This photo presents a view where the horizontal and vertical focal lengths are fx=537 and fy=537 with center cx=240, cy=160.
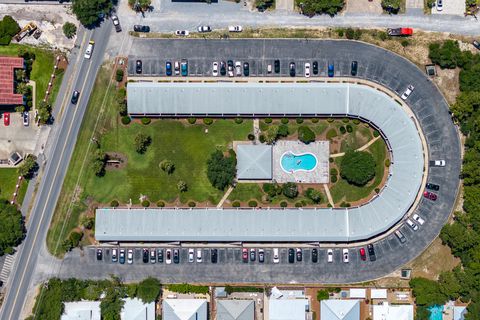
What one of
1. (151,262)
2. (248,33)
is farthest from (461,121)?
(151,262)

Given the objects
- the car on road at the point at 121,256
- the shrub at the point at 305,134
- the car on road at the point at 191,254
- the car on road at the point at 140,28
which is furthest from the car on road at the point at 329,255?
the car on road at the point at 140,28

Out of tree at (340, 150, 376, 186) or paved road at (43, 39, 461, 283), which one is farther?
paved road at (43, 39, 461, 283)

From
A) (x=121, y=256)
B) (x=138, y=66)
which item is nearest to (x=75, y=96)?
(x=138, y=66)

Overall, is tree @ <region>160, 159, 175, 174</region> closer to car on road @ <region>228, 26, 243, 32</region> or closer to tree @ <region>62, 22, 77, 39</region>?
car on road @ <region>228, 26, 243, 32</region>

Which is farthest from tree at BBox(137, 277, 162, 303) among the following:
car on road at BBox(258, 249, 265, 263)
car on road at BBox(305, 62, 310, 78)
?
car on road at BBox(305, 62, 310, 78)

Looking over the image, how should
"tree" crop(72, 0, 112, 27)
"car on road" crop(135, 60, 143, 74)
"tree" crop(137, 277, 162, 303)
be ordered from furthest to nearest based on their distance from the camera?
"car on road" crop(135, 60, 143, 74) → "tree" crop(72, 0, 112, 27) → "tree" crop(137, 277, 162, 303)

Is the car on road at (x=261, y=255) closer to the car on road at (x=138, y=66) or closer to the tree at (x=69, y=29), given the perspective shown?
the car on road at (x=138, y=66)
